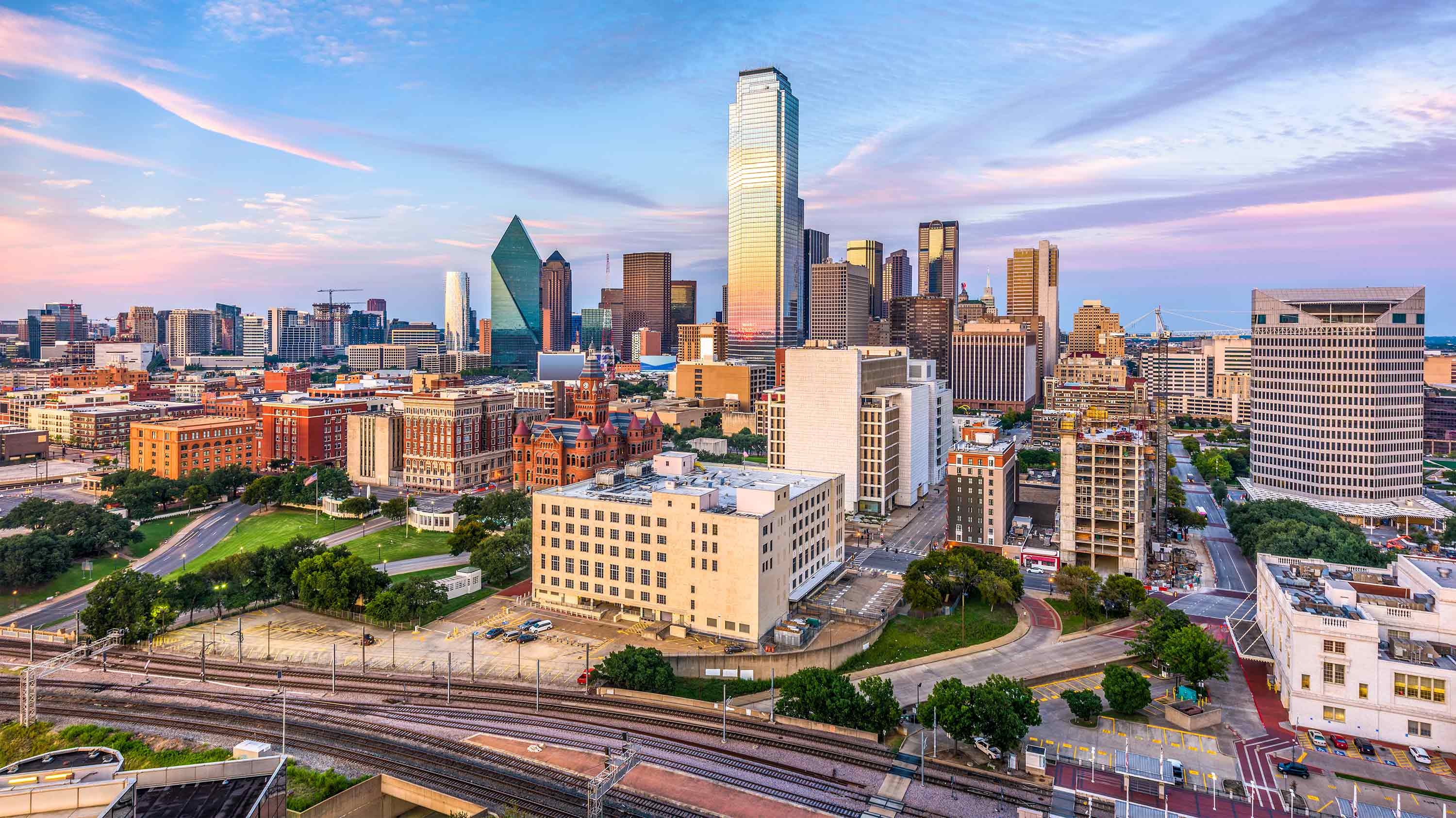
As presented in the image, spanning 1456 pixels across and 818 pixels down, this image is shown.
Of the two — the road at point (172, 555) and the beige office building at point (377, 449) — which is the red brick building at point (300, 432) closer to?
the beige office building at point (377, 449)

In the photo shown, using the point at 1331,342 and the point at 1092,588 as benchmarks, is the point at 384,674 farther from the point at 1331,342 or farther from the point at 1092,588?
the point at 1331,342

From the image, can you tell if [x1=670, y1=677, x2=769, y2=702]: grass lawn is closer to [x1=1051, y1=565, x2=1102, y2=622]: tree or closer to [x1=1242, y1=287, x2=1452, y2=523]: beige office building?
[x1=1051, y1=565, x2=1102, y2=622]: tree

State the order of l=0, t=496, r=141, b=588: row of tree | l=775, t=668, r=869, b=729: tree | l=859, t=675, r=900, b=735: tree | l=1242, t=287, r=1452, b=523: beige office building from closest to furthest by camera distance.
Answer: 1. l=859, t=675, r=900, b=735: tree
2. l=775, t=668, r=869, b=729: tree
3. l=0, t=496, r=141, b=588: row of tree
4. l=1242, t=287, r=1452, b=523: beige office building

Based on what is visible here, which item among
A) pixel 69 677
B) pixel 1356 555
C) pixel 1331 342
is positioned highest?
pixel 1331 342

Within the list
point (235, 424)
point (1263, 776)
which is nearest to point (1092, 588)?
point (1263, 776)

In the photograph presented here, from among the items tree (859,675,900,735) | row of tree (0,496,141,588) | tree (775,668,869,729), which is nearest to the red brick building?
row of tree (0,496,141,588)

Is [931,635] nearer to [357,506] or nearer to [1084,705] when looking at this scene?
[1084,705]
